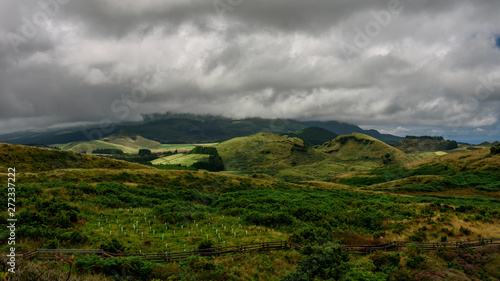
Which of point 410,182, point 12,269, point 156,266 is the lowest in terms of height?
point 410,182

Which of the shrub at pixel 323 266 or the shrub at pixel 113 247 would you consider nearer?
the shrub at pixel 323 266

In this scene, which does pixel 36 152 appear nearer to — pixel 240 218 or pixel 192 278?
pixel 240 218

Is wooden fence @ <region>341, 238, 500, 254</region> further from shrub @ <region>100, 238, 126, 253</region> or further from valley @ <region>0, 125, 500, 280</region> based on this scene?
shrub @ <region>100, 238, 126, 253</region>

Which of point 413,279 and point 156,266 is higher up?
point 156,266

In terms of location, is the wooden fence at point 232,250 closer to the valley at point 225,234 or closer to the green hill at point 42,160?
the valley at point 225,234

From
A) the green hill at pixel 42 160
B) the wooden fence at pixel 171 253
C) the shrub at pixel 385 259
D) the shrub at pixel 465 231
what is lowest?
the shrub at pixel 465 231

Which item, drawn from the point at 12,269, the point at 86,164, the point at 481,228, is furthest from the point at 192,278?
the point at 86,164

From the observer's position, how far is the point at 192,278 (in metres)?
15.9

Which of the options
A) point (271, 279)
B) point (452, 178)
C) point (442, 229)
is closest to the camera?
point (271, 279)

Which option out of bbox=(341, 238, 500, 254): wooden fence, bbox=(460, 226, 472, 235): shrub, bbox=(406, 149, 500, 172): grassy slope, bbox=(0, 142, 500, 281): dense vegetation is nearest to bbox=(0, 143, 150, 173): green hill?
bbox=(0, 142, 500, 281): dense vegetation

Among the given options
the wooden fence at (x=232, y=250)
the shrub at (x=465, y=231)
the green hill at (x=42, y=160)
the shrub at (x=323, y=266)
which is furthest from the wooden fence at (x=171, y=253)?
the green hill at (x=42, y=160)

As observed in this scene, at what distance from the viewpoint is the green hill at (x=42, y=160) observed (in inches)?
2462

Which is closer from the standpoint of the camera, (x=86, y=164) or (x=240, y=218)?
(x=240, y=218)

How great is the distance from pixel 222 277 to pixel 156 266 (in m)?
5.07
